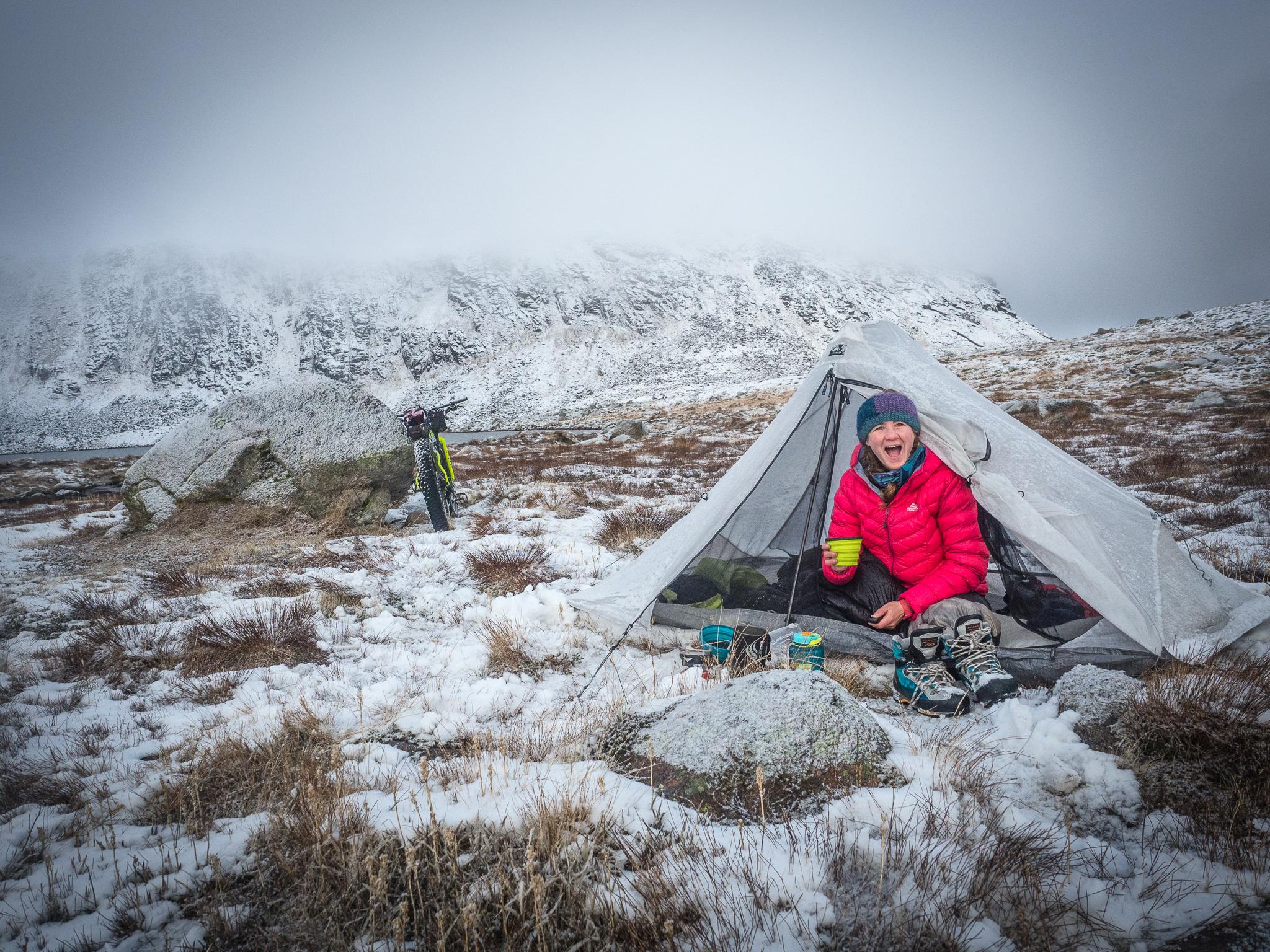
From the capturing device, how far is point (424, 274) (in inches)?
3925

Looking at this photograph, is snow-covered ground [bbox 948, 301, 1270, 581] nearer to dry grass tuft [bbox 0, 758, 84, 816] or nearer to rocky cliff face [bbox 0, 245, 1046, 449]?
dry grass tuft [bbox 0, 758, 84, 816]

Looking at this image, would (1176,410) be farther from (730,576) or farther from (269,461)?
(269,461)

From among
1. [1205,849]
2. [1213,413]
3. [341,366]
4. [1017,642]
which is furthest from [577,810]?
[341,366]

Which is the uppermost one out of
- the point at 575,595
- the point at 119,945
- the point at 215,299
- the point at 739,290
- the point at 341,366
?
the point at 215,299

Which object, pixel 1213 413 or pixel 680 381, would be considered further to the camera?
pixel 680 381

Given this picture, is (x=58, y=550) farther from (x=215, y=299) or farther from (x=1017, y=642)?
(x=215, y=299)

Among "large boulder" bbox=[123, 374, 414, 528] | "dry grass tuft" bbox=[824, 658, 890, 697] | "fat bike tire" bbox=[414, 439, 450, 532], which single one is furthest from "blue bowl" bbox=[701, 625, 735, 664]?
"large boulder" bbox=[123, 374, 414, 528]

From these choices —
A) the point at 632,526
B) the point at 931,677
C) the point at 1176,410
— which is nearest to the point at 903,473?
the point at 931,677

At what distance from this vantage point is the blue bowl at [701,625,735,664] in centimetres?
335

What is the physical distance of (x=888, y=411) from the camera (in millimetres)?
3377

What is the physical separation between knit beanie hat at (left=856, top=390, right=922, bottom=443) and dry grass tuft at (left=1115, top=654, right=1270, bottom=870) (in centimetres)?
176

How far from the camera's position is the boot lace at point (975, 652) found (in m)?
2.74

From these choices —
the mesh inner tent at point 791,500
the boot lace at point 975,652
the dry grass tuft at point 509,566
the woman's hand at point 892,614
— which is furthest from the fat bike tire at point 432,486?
the boot lace at point 975,652

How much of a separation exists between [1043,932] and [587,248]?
11687cm
